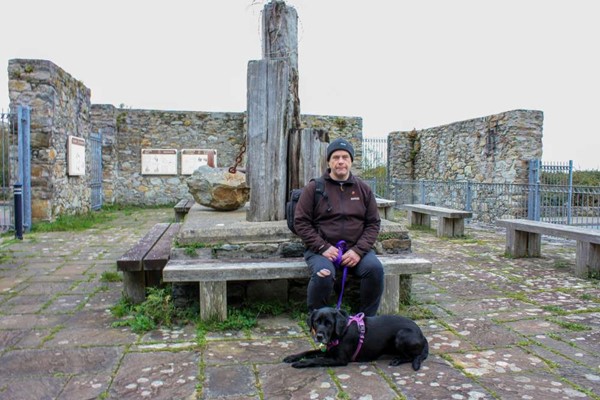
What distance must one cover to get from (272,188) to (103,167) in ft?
38.0

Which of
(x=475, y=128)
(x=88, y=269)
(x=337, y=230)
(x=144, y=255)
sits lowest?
(x=88, y=269)

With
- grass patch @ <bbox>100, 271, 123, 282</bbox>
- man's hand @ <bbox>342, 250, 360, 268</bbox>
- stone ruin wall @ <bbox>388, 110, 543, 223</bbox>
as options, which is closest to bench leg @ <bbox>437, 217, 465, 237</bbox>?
stone ruin wall @ <bbox>388, 110, 543, 223</bbox>

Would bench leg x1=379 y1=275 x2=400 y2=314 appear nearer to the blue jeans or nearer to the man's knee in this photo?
the blue jeans

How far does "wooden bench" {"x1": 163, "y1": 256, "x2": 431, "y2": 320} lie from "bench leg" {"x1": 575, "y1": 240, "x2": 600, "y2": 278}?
8.67 ft

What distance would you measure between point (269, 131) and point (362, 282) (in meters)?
1.61

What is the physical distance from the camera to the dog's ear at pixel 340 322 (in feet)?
10.1

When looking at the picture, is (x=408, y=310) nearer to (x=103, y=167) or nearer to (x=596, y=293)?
(x=596, y=293)

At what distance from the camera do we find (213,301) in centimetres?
397

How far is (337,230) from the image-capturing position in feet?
12.8

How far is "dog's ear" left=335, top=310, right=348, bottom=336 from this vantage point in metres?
3.07

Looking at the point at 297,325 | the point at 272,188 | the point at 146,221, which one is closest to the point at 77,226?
the point at 146,221

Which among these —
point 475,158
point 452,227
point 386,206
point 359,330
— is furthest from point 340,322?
point 475,158

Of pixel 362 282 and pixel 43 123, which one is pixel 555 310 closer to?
pixel 362 282

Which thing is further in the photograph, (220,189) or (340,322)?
(220,189)
